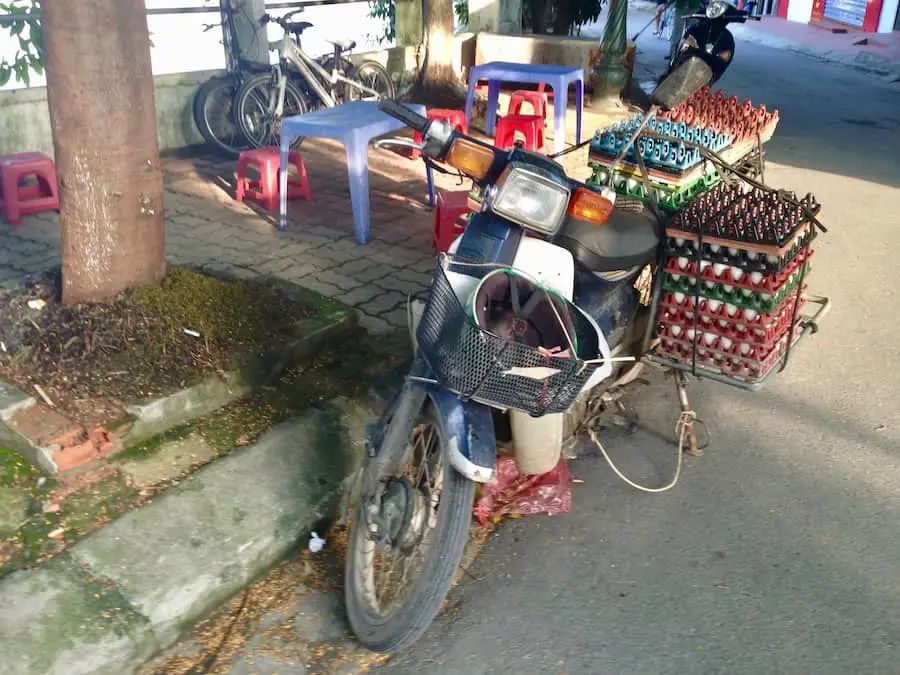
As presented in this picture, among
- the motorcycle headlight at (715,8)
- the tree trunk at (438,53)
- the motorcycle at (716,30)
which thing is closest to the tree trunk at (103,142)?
the motorcycle at (716,30)

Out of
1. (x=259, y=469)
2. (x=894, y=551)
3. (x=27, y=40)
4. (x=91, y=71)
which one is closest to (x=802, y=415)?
(x=894, y=551)

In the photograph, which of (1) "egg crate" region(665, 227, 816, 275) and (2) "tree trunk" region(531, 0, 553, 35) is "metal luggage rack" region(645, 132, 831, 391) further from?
(2) "tree trunk" region(531, 0, 553, 35)

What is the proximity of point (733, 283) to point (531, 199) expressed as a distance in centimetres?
99

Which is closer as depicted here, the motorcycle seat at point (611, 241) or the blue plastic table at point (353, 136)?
the motorcycle seat at point (611, 241)

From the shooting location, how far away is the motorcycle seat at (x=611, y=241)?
284cm

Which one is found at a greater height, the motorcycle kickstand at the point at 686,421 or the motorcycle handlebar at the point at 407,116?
the motorcycle handlebar at the point at 407,116

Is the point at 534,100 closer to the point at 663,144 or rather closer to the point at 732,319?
the point at 663,144

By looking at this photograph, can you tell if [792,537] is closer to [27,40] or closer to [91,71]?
[91,71]

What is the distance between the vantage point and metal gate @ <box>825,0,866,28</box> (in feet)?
70.8

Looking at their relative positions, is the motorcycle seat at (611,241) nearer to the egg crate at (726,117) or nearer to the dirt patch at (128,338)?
the egg crate at (726,117)

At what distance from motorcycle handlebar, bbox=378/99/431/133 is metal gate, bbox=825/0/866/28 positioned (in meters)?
23.2

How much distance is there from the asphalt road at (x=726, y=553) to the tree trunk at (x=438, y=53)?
6.36 m

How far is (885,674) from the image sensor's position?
7.64 feet

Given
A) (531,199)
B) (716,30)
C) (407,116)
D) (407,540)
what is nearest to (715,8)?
(716,30)
